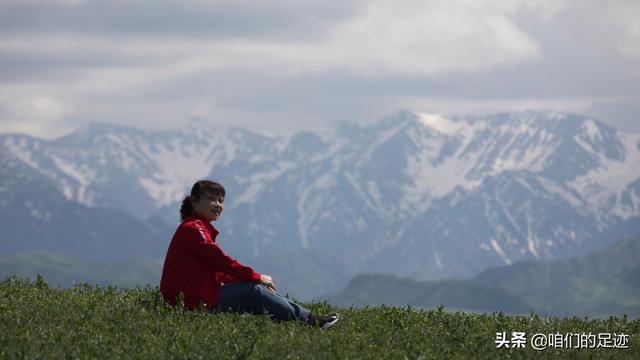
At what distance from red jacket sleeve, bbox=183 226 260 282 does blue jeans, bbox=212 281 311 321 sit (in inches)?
17.2

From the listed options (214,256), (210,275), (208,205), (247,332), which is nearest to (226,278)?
(210,275)

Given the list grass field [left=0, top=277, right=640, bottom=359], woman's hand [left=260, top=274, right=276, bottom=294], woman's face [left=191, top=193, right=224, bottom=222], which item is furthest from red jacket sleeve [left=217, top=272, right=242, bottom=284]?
woman's face [left=191, top=193, right=224, bottom=222]

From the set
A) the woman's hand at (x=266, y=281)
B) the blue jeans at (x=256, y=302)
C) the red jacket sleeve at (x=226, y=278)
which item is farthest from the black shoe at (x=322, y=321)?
the red jacket sleeve at (x=226, y=278)

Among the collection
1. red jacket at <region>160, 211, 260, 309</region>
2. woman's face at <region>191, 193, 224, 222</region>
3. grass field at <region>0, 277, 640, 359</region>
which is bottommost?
grass field at <region>0, 277, 640, 359</region>

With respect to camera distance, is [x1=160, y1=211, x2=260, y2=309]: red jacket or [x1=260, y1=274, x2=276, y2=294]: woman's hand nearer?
[x1=160, y1=211, x2=260, y2=309]: red jacket

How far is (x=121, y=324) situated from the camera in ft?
64.2

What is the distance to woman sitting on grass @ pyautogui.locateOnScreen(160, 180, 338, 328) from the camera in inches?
805

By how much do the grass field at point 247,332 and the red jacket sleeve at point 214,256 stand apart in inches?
31.6

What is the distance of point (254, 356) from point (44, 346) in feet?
10.8

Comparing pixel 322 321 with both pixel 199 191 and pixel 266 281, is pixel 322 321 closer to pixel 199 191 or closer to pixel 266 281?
pixel 266 281

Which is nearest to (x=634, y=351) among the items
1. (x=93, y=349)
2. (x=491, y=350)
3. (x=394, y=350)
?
(x=491, y=350)

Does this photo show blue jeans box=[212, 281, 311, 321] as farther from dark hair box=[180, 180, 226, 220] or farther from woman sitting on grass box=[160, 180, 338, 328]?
dark hair box=[180, 180, 226, 220]

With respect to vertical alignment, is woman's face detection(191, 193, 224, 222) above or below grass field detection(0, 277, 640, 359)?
above

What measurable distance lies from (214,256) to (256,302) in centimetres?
133
